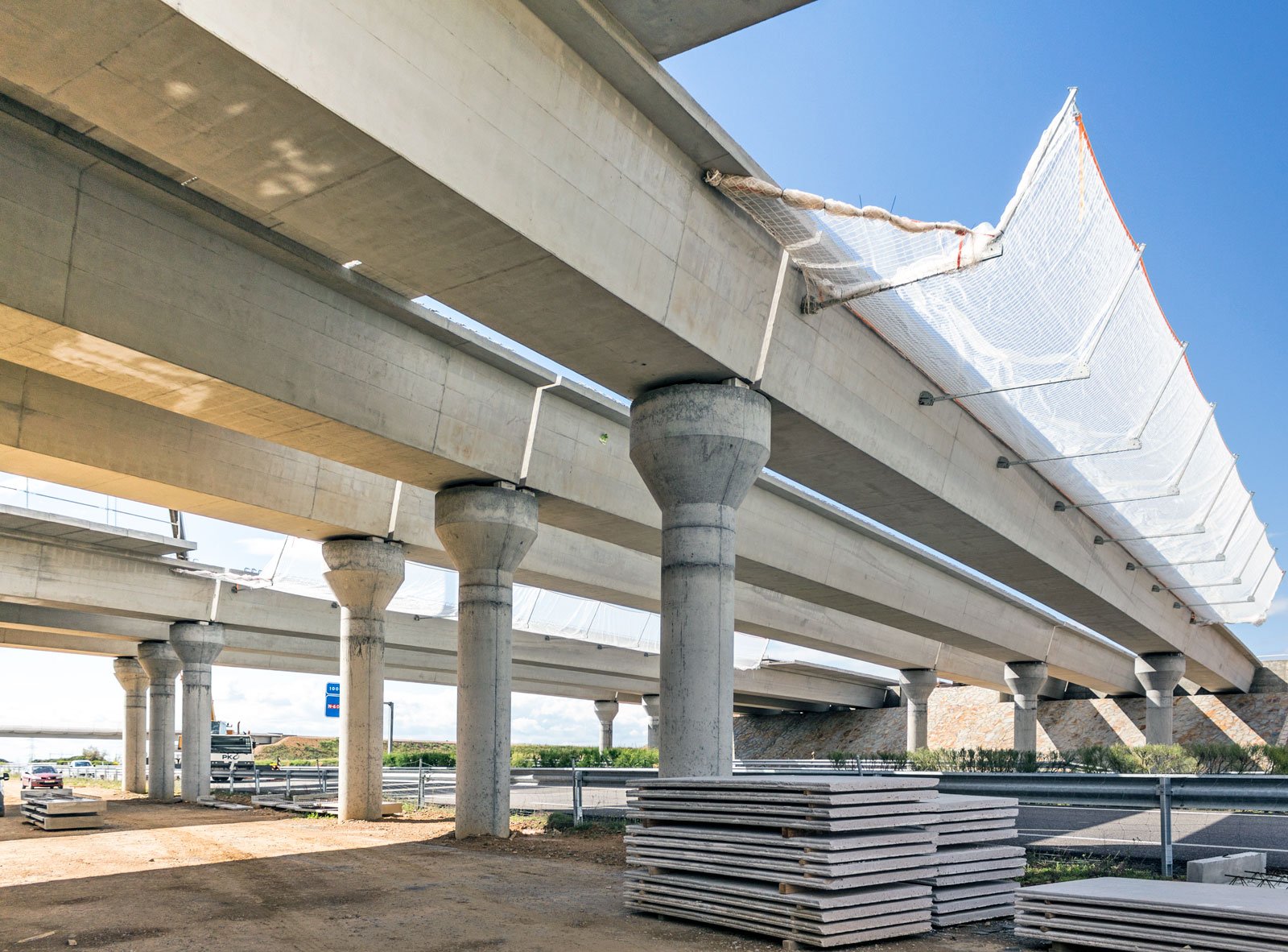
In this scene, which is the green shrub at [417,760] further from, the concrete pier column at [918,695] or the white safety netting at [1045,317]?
the white safety netting at [1045,317]

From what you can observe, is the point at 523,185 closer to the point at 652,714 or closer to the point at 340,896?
the point at 340,896

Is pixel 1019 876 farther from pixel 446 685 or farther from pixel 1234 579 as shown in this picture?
pixel 446 685

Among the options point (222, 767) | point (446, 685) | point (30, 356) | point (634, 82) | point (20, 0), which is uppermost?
point (634, 82)

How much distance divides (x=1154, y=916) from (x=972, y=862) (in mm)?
2793

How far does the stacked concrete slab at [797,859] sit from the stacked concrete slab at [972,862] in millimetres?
326

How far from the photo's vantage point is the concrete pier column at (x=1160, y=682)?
40.2 meters

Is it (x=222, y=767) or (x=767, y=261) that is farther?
(x=222, y=767)

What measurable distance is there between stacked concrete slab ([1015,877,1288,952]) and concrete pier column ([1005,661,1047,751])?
3792 centimetres

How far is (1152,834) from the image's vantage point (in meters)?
14.7

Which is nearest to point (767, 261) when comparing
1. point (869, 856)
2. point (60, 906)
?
point (869, 856)

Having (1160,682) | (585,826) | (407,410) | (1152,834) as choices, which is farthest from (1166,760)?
(407,410)

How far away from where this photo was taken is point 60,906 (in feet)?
36.8

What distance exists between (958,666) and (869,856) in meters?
44.0

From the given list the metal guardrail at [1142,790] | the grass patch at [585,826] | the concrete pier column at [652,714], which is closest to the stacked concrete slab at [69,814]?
the grass patch at [585,826]
